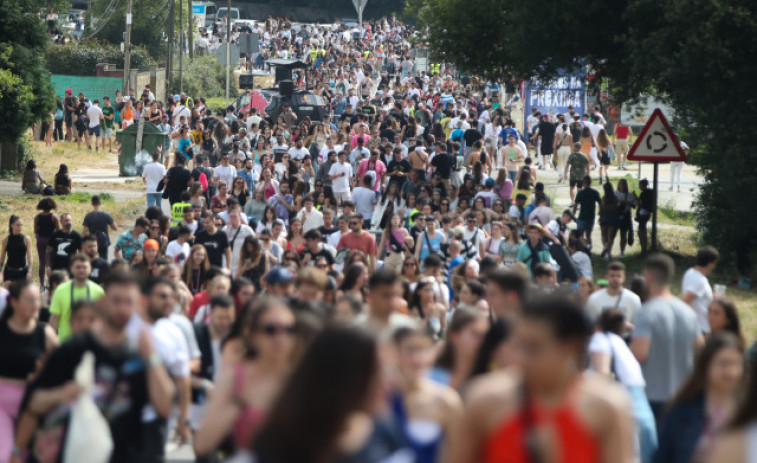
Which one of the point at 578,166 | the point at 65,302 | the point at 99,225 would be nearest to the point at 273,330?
the point at 65,302

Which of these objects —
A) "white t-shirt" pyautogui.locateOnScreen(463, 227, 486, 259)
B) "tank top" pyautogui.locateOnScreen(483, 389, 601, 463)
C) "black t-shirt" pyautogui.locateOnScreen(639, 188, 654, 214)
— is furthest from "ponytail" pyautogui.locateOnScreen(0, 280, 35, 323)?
"black t-shirt" pyautogui.locateOnScreen(639, 188, 654, 214)

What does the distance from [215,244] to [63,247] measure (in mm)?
1907

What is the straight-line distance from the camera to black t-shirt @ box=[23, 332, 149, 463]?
6.00 m

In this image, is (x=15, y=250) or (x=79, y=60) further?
(x=79, y=60)

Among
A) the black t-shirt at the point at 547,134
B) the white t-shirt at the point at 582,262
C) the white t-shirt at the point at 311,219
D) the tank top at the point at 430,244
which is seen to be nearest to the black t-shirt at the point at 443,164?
the white t-shirt at the point at 311,219

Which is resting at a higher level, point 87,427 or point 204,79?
point 204,79

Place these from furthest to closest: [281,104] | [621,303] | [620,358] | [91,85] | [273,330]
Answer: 1. [91,85]
2. [281,104]
3. [621,303]
4. [620,358]
5. [273,330]

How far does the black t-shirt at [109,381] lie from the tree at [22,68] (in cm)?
2091

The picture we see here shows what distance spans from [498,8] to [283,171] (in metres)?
4.75

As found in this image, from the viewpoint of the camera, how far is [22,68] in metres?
27.2

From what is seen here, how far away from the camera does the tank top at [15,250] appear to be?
1573 cm

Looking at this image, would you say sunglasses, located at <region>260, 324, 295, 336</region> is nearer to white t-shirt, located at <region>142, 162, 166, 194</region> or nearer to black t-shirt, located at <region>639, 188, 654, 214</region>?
black t-shirt, located at <region>639, 188, 654, 214</region>

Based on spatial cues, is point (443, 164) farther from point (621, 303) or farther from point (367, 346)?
point (367, 346)

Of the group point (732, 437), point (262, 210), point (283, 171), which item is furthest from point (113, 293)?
point (283, 171)
